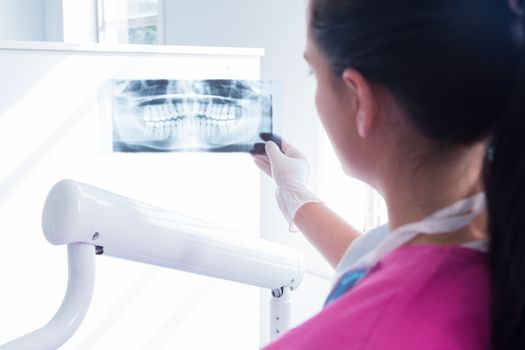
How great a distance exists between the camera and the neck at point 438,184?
0.60m

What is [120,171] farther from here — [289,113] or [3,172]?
[289,113]

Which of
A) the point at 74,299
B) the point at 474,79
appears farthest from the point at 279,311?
the point at 474,79

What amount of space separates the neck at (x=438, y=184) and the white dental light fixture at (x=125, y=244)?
0.31 m

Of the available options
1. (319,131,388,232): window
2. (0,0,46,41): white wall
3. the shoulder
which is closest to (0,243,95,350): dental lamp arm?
the shoulder

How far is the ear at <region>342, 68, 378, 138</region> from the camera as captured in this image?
1.92ft

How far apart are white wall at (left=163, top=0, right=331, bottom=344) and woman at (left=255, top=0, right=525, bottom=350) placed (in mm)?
1860

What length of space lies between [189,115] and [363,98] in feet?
3.20

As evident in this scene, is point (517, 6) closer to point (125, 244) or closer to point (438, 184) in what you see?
point (438, 184)

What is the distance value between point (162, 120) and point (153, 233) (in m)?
0.75

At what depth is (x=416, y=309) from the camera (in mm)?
524

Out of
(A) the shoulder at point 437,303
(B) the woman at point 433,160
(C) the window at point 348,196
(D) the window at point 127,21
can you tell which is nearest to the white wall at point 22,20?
(D) the window at point 127,21

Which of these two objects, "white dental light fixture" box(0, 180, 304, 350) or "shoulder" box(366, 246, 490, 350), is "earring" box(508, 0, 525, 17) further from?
"white dental light fixture" box(0, 180, 304, 350)

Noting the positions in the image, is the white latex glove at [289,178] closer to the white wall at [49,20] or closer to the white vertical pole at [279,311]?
the white vertical pole at [279,311]

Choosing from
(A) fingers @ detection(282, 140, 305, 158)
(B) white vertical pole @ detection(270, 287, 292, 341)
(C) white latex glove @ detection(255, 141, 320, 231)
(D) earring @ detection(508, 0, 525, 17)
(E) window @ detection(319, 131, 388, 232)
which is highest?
(D) earring @ detection(508, 0, 525, 17)
